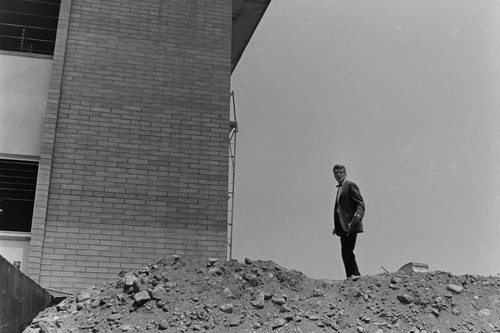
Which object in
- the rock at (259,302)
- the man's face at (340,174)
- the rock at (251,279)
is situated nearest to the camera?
the rock at (259,302)

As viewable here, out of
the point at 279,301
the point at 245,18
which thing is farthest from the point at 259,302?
the point at 245,18

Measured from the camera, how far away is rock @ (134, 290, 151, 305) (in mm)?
5684

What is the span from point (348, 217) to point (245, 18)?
717cm

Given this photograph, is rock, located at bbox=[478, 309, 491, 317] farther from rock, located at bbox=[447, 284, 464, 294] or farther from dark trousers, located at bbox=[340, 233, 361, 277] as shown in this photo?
dark trousers, located at bbox=[340, 233, 361, 277]

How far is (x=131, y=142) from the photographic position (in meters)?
9.35

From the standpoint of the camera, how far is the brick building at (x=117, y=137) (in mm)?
8758

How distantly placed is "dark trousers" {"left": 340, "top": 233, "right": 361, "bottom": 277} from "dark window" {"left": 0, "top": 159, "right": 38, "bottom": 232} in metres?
5.31

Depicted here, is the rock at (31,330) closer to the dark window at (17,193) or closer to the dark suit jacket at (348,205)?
the dark suit jacket at (348,205)

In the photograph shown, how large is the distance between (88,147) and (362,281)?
515 centimetres

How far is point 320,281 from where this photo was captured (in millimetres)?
6656

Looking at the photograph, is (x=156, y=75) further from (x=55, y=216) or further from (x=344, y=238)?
(x=344, y=238)

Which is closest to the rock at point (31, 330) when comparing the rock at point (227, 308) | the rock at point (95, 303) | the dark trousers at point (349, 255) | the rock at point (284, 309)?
the rock at point (95, 303)

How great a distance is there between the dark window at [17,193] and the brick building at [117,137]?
0.05m

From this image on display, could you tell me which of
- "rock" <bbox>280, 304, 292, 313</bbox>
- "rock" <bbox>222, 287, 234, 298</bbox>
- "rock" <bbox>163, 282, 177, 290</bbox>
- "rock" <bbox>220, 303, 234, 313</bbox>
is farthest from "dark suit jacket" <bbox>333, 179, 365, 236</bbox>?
"rock" <bbox>163, 282, 177, 290</bbox>
